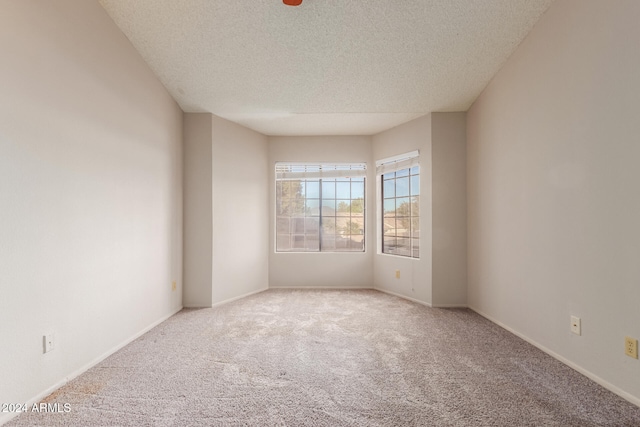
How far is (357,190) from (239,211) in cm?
183

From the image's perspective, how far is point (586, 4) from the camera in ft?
6.57

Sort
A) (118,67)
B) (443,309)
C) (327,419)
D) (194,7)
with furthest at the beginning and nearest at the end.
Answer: (443,309) → (118,67) → (194,7) → (327,419)

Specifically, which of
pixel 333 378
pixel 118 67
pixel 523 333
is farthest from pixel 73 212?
pixel 523 333

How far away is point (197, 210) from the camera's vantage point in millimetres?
3781

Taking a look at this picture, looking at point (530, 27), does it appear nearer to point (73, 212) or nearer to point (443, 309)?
point (443, 309)

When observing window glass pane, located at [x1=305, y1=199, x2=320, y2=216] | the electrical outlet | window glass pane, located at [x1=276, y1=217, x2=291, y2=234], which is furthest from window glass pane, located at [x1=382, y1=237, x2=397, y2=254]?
the electrical outlet

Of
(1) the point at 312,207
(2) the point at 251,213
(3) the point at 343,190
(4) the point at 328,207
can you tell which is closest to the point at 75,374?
(2) the point at 251,213

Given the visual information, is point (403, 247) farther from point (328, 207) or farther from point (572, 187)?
point (572, 187)

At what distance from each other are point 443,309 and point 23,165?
3.87 m

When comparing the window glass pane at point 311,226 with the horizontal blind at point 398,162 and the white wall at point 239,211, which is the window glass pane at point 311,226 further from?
the horizontal blind at point 398,162

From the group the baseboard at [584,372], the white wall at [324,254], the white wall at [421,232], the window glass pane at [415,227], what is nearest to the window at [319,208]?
the white wall at [324,254]

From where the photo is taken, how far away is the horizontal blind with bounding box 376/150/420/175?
13.5ft

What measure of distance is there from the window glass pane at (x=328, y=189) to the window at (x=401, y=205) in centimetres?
74

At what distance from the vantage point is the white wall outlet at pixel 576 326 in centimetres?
209
